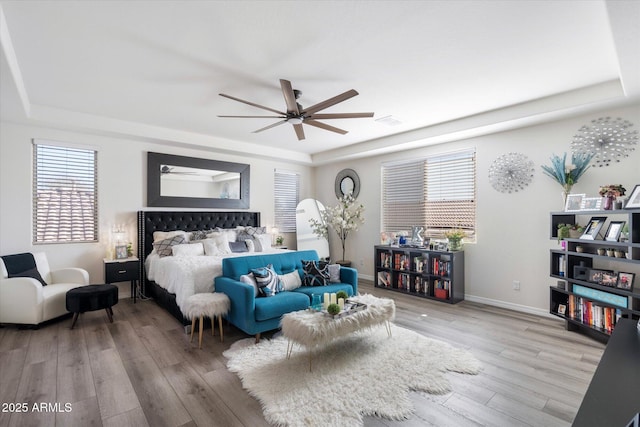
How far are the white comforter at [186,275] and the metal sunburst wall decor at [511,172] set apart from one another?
4097mm

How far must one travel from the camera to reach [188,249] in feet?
15.0

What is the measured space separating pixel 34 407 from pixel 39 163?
3.56 meters

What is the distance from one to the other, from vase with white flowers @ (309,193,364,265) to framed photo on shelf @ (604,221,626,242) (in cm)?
380

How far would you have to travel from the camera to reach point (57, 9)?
6.89 ft

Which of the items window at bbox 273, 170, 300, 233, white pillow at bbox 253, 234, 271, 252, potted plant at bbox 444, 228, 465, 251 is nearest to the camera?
potted plant at bbox 444, 228, 465, 251

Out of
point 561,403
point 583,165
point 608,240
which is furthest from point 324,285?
point 583,165

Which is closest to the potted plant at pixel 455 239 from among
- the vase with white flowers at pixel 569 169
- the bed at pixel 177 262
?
the vase with white flowers at pixel 569 169

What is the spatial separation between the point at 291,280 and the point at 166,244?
2.26m

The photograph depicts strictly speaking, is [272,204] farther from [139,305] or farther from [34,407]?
[34,407]

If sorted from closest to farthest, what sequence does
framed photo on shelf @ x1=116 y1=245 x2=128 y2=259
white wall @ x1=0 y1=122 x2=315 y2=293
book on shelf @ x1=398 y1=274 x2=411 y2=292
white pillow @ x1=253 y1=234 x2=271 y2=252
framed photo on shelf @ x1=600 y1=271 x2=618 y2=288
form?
1. framed photo on shelf @ x1=600 y1=271 x2=618 y2=288
2. white wall @ x1=0 y1=122 x2=315 y2=293
3. framed photo on shelf @ x1=116 y1=245 x2=128 y2=259
4. book on shelf @ x1=398 y1=274 x2=411 y2=292
5. white pillow @ x1=253 y1=234 x2=271 y2=252

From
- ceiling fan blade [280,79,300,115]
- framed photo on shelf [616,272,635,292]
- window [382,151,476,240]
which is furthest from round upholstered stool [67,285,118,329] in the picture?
framed photo on shelf [616,272,635,292]

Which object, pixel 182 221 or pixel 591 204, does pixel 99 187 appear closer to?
pixel 182 221

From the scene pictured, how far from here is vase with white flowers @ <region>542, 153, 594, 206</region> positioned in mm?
3621

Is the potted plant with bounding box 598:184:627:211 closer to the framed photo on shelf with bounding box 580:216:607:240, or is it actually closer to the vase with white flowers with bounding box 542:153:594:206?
the framed photo on shelf with bounding box 580:216:607:240
